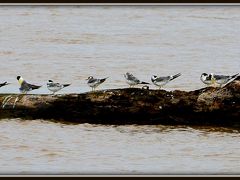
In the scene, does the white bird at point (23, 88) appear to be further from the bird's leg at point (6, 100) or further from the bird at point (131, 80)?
the bird at point (131, 80)

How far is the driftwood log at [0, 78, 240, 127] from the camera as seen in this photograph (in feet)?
63.3

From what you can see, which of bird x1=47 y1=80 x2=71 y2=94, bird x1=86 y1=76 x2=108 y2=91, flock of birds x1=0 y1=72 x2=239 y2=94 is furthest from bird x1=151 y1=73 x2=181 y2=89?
bird x1=47 y1=80 x2=71 y2=94

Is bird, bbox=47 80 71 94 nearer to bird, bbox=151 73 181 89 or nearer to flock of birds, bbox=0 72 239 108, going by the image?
flock of birds, bbox=0 72 239 108

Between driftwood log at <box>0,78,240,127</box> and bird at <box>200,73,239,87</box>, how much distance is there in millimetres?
423

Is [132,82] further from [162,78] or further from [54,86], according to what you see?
[54,86]

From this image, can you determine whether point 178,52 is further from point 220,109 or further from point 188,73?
point 220,109

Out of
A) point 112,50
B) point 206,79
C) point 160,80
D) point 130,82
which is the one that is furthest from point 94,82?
point 206,79

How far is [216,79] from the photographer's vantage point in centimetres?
2006

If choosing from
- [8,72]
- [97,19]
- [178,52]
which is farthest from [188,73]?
[8,72]

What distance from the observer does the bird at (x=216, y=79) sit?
1992 cm

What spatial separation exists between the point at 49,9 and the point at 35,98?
247 cm

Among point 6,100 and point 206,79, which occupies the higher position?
point 206,79

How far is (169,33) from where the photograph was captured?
21.9 metres

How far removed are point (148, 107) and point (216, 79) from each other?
1487mm
